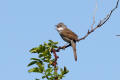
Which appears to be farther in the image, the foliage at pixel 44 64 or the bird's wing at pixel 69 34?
the bird's wing at pixel 69 34

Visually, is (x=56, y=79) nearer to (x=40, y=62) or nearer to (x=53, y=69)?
(x=53, y=69)

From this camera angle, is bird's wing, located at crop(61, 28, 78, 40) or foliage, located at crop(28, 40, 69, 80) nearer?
foliage, located at crop(28, 40, 69, 80)

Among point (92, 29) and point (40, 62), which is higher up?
point (92, 29)

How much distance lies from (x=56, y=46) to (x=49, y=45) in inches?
5.4

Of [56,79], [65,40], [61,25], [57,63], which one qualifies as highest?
[61,25]

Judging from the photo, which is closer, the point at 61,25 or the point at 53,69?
the point at 53,69

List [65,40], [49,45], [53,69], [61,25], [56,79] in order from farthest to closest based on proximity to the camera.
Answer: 1. [61,25]
2. [65,40]
3. [49,45]
4. [53,69]
5. [56,79]

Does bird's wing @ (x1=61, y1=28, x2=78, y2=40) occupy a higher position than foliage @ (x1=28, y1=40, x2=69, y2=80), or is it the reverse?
bird's wing @ (x1=61, y1=28, x2=78, y2=40)

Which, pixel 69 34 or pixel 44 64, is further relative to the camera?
pixel 69 34

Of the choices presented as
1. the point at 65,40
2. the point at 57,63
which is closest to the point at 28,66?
the point at 57,63

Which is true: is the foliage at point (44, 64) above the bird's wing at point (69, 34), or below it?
below

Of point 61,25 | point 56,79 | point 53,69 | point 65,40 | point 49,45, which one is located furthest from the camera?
point 61,25

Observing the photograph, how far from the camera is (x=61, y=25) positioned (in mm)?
13445

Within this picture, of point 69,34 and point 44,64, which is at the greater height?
point 69,34
